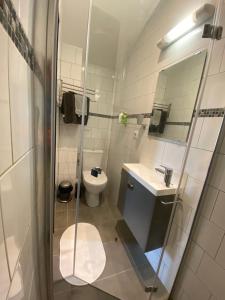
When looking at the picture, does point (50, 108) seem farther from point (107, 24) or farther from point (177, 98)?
point (107, 24)

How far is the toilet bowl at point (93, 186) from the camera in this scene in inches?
75.7

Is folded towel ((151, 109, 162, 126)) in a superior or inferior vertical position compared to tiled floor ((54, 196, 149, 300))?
superior

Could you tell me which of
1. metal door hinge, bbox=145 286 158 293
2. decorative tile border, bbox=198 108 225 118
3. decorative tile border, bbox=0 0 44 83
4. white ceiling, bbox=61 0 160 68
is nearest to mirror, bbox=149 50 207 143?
decorative tile border, bbox=198 108 225 118

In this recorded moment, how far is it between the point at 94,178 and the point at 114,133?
0.71 meters

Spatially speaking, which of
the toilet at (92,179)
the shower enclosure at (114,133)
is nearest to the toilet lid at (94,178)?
the toilet at (92,179)

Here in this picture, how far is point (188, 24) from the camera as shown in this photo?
1.09 metres

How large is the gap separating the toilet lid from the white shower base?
546 millimetres

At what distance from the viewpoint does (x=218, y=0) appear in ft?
2.99

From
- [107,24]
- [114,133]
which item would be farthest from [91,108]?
[107,24]

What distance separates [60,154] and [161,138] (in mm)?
1577

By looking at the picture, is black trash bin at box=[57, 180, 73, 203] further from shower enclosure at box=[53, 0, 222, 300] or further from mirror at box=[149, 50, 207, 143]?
mirror at box=[149, 50, 207, 143]

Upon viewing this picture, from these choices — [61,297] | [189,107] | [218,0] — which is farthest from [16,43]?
[61,297]

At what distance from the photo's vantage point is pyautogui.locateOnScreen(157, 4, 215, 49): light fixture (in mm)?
939

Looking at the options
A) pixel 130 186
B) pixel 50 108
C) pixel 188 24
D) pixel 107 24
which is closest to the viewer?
pixel 50 108
